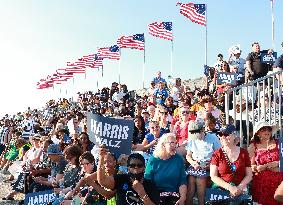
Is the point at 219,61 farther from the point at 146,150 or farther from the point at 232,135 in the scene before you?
the point at 232,135

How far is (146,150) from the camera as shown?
30.6ft

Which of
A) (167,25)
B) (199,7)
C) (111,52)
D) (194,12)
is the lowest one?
(111,52)

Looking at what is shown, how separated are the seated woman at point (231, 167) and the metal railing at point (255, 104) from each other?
2.45m

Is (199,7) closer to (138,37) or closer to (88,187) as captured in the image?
(138,37)

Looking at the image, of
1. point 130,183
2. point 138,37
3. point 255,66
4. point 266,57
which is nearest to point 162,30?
point 138,37

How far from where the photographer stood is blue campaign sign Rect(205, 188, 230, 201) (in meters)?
6.72

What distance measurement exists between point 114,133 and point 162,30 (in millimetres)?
20934

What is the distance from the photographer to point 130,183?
6242mm

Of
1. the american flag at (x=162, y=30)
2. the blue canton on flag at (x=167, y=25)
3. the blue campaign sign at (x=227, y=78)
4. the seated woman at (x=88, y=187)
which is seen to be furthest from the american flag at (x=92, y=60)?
the seated woman at (x=88, y=187)

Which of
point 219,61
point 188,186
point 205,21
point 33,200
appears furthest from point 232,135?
point 205,21

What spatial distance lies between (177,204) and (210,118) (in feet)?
8.00

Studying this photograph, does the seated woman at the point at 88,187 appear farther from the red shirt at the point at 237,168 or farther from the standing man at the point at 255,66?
the standing man at the point at 255,66

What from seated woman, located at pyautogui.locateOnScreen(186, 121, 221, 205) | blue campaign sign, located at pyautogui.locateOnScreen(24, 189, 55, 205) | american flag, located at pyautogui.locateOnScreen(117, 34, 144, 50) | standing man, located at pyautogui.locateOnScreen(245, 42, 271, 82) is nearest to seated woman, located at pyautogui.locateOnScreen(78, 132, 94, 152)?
blue campaign sign, located at pyautogui.locateOnScreen(24, 189, 55, 205)

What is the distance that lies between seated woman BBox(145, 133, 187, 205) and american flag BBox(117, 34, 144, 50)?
902 inches
